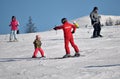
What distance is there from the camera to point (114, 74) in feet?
30.9

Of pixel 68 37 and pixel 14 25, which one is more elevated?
pixel 14 25

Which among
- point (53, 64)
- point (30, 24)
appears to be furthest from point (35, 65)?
point (30, 24)

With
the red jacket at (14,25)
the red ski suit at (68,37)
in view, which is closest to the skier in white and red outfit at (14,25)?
the red jacket at (14,25)

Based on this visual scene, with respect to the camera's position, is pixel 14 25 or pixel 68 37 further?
pixel 14 25

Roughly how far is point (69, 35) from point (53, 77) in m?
4.76

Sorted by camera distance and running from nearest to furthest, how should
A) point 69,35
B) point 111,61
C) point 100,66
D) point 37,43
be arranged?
point 100,66 < point 111,61 < point 69,35 < point 37,43

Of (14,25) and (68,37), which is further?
(14,25)

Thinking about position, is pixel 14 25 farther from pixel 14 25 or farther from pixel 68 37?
pixel 68 37

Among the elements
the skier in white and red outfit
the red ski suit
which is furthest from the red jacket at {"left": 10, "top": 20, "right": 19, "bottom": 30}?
the red ski suit

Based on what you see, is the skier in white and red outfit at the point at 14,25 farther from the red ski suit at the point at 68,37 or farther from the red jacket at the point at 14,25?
the red ski suit at the point at 68,37

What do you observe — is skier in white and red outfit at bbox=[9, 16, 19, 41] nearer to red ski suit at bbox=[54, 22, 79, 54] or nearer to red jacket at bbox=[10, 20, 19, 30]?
red jacket at bbox=[10, 20, 19, 30]

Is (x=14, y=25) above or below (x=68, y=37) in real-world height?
above

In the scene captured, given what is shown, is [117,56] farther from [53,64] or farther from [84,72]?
[84,72]

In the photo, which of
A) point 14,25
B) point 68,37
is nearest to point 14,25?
point 14,25
